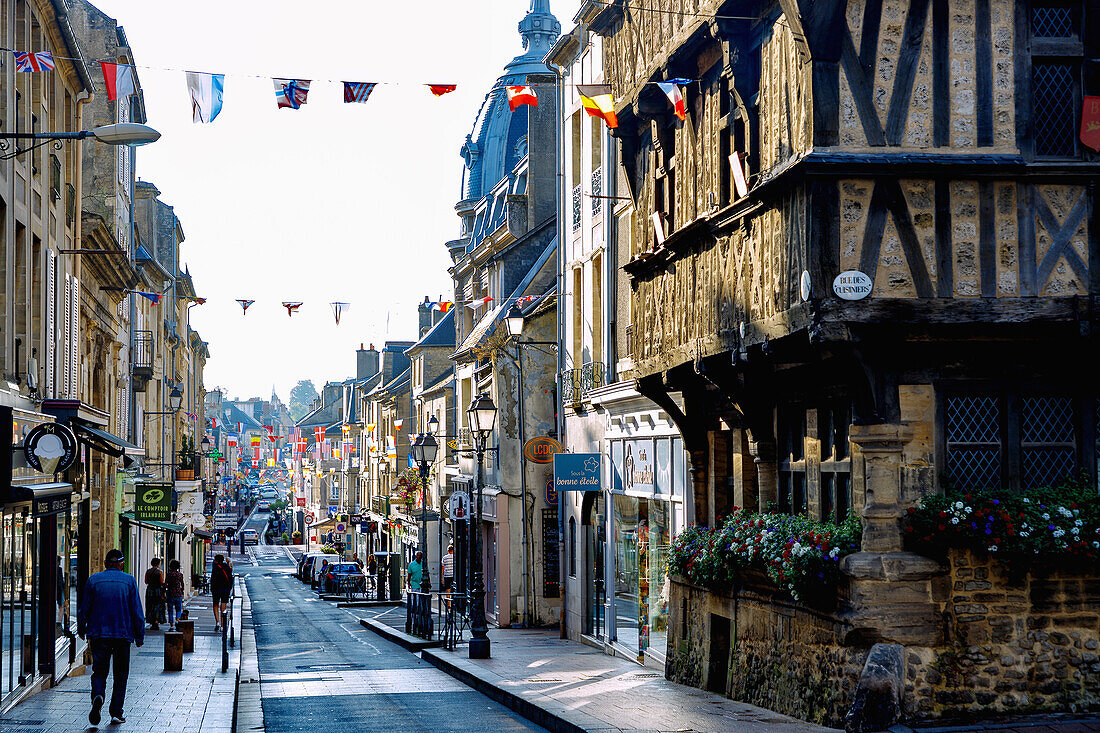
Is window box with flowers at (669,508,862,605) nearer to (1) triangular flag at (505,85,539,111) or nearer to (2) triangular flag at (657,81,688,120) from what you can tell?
(2) triangular flag at (657,81,688,120)

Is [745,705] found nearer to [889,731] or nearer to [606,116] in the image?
[889,731]

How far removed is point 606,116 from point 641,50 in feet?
3.03

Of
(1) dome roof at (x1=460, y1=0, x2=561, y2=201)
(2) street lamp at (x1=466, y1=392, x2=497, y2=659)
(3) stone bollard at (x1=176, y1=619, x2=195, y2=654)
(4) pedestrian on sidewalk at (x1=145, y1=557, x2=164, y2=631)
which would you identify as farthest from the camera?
(1) dome roof at (x1=460, y1=0, x2=561, y2=201)

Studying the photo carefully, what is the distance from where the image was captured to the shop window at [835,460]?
40.1ft

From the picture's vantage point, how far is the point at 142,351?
39.3 metres

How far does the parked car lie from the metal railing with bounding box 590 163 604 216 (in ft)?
98.5

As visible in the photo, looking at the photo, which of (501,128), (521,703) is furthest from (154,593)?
(501,128)

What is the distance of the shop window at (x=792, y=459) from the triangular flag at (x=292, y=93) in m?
6.36

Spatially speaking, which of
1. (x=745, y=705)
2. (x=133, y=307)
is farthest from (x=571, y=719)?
(x=133, y=307)

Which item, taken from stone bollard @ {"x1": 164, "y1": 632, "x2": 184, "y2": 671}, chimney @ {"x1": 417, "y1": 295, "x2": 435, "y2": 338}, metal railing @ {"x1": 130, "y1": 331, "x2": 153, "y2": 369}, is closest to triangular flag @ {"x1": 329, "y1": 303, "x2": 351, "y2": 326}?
metal railing @ {"x1": 130, "y1": 331, "x2": 153, "y2": 369}

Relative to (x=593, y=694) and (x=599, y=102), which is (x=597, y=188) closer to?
(x=599, y=102)

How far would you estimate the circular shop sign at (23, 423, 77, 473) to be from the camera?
14164 mm

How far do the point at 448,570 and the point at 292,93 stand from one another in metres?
30.4

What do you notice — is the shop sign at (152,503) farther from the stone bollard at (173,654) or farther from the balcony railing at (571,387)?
the stone bollard at (173,654)
